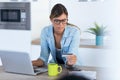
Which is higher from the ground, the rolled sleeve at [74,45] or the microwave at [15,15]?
the microwave at [15,15]

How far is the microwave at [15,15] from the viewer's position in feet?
11.1

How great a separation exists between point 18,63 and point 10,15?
1.72 m

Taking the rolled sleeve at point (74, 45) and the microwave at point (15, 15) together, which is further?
the microwave at point (15, 15)

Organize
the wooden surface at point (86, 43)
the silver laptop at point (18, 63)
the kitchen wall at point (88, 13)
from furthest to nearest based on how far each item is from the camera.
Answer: the kitchen wall at point (88, 13) < the wooden surface at point (86, 43) < the silver laptop at point (18, 63)

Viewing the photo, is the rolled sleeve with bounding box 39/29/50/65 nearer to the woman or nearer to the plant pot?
the woman

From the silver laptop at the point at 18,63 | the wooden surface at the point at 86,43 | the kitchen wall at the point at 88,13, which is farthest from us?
the kitchen wall at the point at 88,13

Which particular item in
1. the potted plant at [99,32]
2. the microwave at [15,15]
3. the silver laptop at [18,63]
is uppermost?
the microwave at [15,15]

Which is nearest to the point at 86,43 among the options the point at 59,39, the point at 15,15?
the point at 59,39

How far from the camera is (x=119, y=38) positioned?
1.55 metres

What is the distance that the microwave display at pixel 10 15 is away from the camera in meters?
3.46

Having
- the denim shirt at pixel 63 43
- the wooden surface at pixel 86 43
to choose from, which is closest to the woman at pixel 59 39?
the denim shirt at pixel 63 43

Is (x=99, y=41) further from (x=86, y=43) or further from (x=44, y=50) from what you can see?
(x=44, y=50)

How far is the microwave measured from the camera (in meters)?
3.40

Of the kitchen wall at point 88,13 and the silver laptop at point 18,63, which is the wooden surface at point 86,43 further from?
the silver laptop at point 18,63
